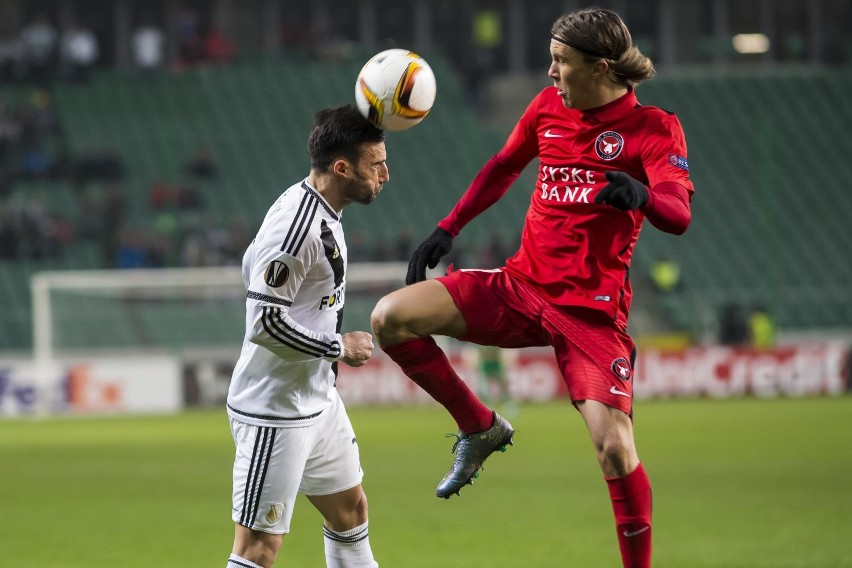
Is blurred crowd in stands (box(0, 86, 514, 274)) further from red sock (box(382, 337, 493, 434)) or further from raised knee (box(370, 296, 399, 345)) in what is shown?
raised knee (box(370, 296, 399, 345))

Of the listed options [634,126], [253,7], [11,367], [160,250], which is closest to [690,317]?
[160,250]

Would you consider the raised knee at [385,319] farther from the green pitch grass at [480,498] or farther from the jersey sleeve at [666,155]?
the green pitch grass at [480,498]

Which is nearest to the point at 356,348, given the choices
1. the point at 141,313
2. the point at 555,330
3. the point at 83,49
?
the point at 555,330

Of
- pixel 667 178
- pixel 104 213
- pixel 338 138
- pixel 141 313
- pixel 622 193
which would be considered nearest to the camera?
pixel 622 193

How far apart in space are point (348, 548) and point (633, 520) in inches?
48.0

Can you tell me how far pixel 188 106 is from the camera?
102ft

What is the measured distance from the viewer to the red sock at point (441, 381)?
594 centimetres

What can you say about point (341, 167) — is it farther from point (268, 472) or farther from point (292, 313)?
point (268, 472)

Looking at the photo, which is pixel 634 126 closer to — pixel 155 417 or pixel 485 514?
→ pixel 485 514

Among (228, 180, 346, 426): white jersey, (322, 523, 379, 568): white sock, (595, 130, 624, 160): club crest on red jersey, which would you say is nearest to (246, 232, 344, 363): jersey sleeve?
(228, 180, 346, 426): white jersey

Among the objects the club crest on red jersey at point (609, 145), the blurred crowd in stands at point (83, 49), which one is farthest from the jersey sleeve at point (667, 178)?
the blurred crowd in stands at point (83, 49)

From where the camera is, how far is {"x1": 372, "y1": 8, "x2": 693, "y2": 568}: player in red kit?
5.53 m

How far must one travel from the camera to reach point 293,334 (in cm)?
515

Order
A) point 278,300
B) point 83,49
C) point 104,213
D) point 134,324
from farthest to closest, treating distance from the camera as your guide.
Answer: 1. point 83,49
2. point 104,213
3. point 134,324
4. point 278,300
